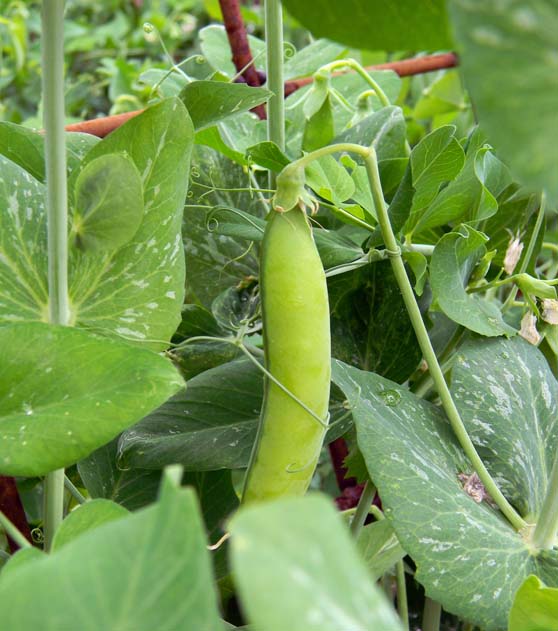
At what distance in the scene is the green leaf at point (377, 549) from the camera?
41cm

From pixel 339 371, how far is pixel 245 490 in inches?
2.9

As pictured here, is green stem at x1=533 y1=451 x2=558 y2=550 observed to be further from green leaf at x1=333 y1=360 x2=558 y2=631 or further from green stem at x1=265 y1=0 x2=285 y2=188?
green stem at x1=265 y1=0 x2=285 y2=188

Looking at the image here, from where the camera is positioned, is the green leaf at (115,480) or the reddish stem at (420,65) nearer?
the green leaf at (115,480)

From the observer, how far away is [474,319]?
448 mm

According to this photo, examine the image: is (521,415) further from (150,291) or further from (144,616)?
(144,616)

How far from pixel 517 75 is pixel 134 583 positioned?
13 cm

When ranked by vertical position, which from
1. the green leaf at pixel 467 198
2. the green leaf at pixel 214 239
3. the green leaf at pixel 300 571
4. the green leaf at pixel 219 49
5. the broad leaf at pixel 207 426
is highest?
the green leaf at pixel 300 571

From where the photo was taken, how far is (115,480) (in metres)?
0.45

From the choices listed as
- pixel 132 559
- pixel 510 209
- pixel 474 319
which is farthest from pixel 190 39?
pixel 132 559

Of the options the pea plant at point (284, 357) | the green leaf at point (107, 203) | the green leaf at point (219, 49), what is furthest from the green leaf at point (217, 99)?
the green leaf at point (219, 49)

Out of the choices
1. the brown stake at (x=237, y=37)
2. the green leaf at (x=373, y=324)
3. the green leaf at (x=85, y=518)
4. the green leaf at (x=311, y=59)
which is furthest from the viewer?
the green leaf at (x=311, y=59)

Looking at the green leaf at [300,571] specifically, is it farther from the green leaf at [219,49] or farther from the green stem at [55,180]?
the green leaf at [219,49]

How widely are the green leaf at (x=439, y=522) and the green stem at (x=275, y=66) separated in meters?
0.16

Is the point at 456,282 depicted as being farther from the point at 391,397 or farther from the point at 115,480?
the point at 115,480
